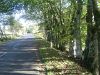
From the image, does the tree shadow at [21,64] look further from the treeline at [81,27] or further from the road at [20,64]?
the treeline at [81,27]

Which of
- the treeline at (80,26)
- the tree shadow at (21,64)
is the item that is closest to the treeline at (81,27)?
the treeline at (80,26)

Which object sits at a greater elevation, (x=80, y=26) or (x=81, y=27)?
(x=80, y=26)

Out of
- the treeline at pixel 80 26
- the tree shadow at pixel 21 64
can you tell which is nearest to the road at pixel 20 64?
the tree shadow at pixel 21 64

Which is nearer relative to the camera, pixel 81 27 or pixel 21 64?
pixel 21 64

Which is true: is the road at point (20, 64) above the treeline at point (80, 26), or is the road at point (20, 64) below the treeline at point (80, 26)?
below

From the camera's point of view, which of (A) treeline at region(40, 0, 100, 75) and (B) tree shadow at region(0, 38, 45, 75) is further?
(B) tree shadow at region(0, 38, 45, 75)

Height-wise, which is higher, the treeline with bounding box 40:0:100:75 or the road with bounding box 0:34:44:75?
the treeline with bounding box 40:0:100:75

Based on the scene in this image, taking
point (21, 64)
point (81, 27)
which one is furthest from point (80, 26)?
point (21, 64)

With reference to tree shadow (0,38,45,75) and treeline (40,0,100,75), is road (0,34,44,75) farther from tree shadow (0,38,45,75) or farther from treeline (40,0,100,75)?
treeline (40,0,100,75)

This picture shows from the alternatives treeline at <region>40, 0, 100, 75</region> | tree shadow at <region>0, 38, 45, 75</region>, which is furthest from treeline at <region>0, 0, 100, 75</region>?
tree shadow at <region>0, 38, 45, 75</region>

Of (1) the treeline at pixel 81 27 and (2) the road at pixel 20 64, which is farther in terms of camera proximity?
(2) the road at pixel 20 64

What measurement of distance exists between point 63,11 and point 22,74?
20.1 metres

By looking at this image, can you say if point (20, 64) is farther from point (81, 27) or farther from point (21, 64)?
point (81, 27)

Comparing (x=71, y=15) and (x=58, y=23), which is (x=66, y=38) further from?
(x=58, y=23)
